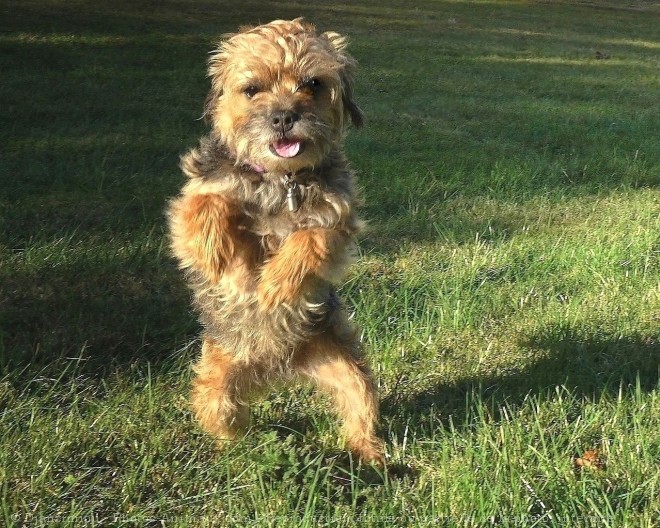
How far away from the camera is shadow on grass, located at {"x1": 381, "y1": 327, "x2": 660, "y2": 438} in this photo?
3.83m

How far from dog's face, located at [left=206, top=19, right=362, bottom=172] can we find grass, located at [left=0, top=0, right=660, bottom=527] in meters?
1.15

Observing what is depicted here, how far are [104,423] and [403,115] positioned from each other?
25.3 feet

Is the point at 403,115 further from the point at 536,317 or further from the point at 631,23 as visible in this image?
the point at 631,23

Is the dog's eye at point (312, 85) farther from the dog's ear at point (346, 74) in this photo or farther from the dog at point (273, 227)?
the dog's ear at point (346, 74)

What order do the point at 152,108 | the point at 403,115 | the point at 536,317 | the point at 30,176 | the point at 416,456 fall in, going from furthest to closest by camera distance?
the point at 403,115
the point at 152,108
the point at 30,176
the point at 536,317
the point at 416,456

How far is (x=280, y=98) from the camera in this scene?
10.3 feet

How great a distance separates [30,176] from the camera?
20.8 feet

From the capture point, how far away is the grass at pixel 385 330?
3.04 meters

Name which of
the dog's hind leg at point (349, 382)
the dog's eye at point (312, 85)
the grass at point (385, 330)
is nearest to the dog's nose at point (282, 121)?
the dog's eye at point (312, 85)

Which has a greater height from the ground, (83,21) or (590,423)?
(83,21)

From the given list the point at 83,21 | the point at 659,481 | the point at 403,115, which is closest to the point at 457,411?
the point at 659,481

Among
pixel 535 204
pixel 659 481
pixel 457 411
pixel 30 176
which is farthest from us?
pixel 535 204

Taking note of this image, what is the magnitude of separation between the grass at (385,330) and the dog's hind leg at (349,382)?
11cm

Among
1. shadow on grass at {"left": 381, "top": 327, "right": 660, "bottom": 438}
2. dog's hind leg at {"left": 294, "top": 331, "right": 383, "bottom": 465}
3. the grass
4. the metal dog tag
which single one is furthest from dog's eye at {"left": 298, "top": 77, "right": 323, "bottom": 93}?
shadow on grass at {"left": 381, "top": 327, "right": 660, "bottom": 438}
